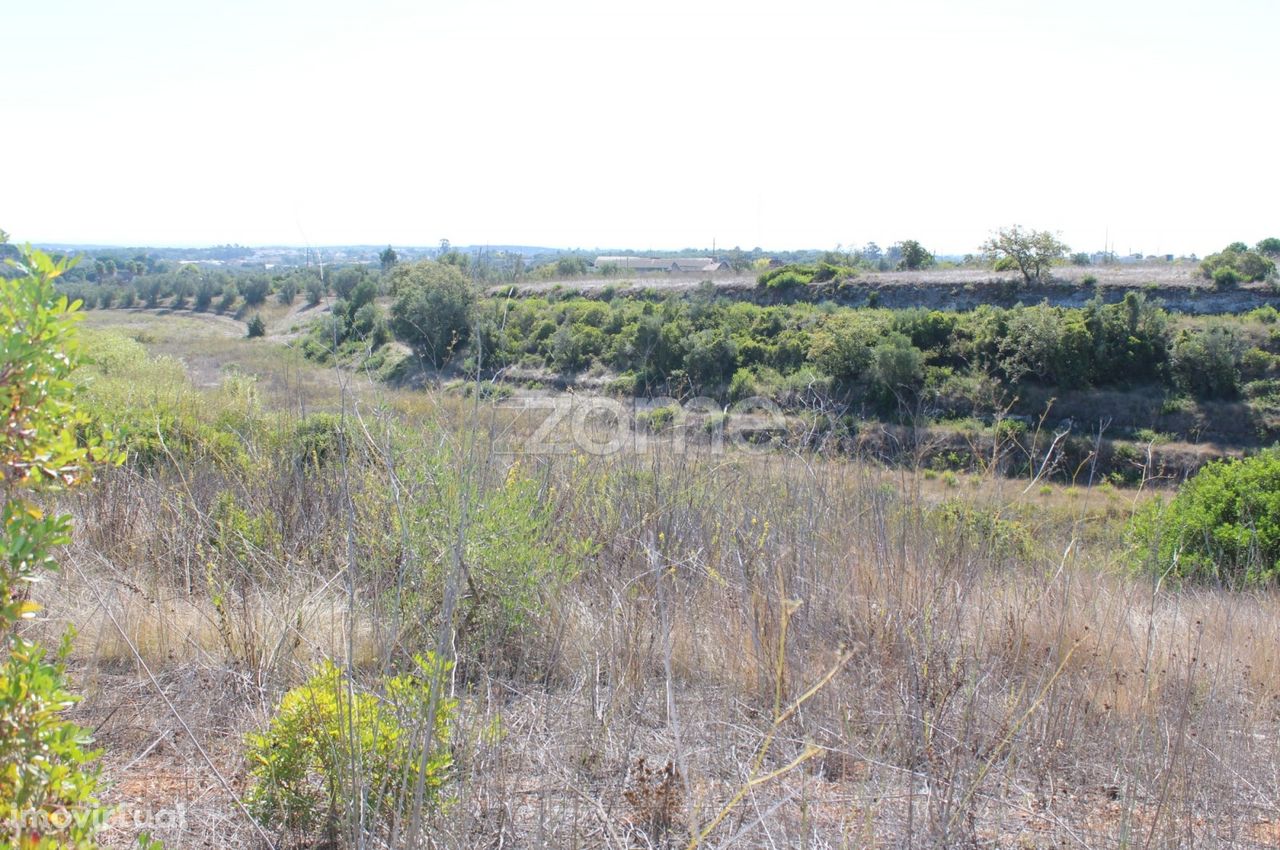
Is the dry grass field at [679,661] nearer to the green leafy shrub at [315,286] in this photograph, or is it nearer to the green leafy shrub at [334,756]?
the green leafy shrub at [334,756]

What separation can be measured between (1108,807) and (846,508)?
2.03m

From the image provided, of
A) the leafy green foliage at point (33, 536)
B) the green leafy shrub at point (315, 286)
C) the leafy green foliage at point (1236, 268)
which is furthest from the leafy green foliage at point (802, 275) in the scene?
the leafy green foliage at point (33, 536)

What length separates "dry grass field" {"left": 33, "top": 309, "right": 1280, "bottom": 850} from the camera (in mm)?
2080

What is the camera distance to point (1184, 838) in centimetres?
200

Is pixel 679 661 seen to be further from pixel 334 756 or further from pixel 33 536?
pixel 33 536

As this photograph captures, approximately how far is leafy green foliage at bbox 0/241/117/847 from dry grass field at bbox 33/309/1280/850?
48 cm

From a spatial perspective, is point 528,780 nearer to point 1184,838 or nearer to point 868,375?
point 1184,838

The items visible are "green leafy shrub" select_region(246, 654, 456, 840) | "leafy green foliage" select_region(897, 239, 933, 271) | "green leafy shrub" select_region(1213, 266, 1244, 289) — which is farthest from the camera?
"leafy green foliage" select_region(897, 239, 933, 271)

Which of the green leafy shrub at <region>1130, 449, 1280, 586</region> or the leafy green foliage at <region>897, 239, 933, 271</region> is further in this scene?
the leafy green foliage at <region>897, 239, 933, 271</region>

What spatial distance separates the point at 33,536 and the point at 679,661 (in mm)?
2238

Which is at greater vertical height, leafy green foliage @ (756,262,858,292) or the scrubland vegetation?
leafy green foliage @ (756,262,858,292)

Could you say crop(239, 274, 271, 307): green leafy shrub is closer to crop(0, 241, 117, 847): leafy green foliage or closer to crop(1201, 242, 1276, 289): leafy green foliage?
crop(0, 241, 117, 847): leafy green foliage

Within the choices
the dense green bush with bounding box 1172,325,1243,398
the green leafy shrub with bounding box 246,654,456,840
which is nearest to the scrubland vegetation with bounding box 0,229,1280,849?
the green leafy shrub with bounding box 246,654,456,840

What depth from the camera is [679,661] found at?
3133 mm
